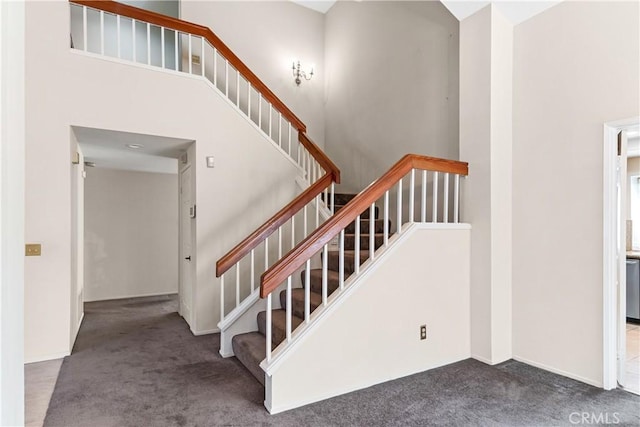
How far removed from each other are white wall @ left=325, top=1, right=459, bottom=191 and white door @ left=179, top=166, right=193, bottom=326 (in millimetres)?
2289

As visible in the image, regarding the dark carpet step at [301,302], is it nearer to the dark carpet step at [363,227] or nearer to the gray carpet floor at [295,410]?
the gray carpet floor at [295,410]

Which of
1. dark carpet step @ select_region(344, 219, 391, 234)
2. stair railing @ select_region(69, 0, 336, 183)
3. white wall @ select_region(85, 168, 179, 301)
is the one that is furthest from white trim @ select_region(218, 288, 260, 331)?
white wall @ select_region(85, 168, 179, 301)

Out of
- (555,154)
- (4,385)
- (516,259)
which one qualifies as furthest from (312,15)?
(4,385)

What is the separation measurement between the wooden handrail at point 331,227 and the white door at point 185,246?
2244 mm

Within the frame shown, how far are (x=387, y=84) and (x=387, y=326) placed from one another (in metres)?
3.32

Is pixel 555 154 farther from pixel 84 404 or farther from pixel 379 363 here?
pixel 84 404


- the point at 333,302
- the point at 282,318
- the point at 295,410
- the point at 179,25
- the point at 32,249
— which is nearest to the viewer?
the point at 295,410

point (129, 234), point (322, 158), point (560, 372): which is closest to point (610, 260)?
point (560, 372)

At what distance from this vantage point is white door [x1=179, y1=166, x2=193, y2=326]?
433 centimetres

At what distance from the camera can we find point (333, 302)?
2439 mm

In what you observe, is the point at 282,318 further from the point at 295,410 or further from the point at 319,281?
the point at 295,410

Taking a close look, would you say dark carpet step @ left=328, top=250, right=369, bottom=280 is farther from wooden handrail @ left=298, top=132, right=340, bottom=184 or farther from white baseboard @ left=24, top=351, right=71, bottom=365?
white baseboard @ left=24, top=351, right=71, bottom=365

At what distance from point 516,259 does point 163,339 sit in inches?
141

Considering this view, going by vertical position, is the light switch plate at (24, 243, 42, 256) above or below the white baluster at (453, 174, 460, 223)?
below
